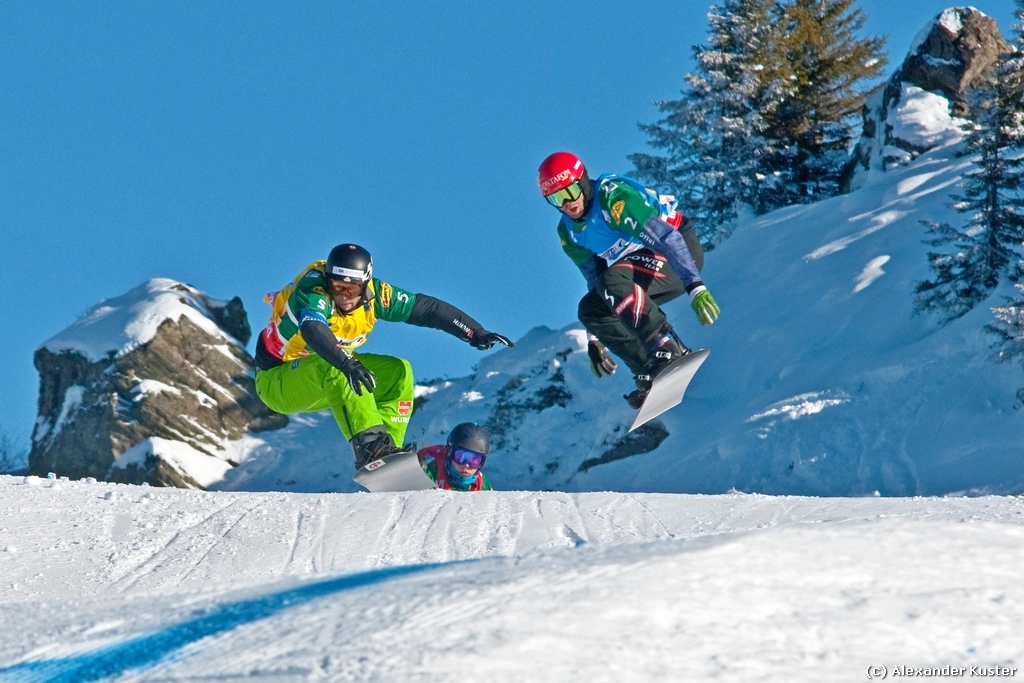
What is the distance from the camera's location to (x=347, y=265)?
7.58 meters

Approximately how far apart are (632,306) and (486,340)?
42.5 inches

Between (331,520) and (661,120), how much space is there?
21.7 meters

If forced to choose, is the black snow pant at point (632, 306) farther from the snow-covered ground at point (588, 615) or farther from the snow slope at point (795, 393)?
the snow slope at point (795, 393)

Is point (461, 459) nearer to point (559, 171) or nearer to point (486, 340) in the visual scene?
point (486, 340)

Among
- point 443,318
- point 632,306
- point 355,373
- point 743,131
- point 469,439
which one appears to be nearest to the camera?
point 355,373

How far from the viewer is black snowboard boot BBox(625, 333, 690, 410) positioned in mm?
8133

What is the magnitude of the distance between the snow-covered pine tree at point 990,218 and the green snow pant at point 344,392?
939 centimetres

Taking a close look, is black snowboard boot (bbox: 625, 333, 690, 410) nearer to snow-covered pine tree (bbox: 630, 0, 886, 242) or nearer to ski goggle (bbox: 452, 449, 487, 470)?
ski goggle (bbox: 452, 449, 487, 470)

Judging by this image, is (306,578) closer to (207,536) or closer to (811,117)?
(207,536)

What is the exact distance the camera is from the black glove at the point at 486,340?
834cm

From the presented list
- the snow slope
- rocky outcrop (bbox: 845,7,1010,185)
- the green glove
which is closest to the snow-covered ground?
the green glove

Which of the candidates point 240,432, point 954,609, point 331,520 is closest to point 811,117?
point 240,432

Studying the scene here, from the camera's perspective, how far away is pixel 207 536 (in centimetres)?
597

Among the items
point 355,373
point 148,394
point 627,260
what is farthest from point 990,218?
point 148,394
